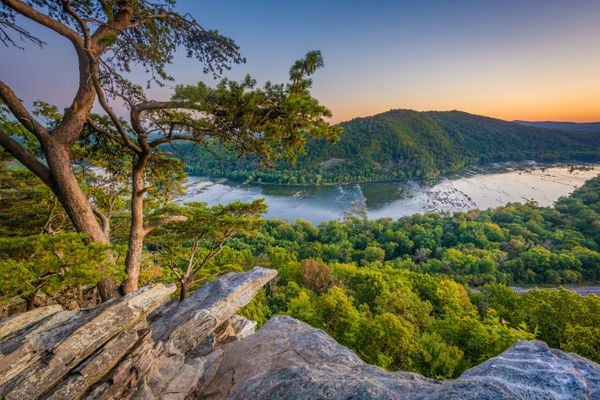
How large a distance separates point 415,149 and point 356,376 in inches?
4939

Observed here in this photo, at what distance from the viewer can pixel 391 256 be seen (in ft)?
156

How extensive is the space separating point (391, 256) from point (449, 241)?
1133cm

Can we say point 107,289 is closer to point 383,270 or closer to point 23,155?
point 23,155

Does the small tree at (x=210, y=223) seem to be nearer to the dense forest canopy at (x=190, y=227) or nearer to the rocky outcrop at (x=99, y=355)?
the dense forest canopy at (x=190, y=227)

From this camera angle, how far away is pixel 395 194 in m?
85.3

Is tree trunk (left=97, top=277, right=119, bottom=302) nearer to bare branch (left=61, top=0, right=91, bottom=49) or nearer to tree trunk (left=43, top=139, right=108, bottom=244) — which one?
tree trunk (left=43, top=139, right=108, bottom=244)

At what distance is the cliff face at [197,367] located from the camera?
10.2 feet

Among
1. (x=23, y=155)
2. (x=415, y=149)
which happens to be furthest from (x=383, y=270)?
(x=415, y=149)

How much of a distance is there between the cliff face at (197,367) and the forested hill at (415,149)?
75590 mm

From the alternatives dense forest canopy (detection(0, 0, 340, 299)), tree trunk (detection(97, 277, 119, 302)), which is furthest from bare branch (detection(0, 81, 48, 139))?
tree trunk (detection(97, 277, 119, 302))

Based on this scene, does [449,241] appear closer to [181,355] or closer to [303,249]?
[303,249]

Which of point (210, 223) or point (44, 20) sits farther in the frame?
point (210, 223)

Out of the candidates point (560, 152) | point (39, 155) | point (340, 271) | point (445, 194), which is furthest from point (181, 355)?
point (560, 152)

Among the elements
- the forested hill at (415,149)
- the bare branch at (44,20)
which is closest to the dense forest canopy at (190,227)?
the bare branch at (44,20)
